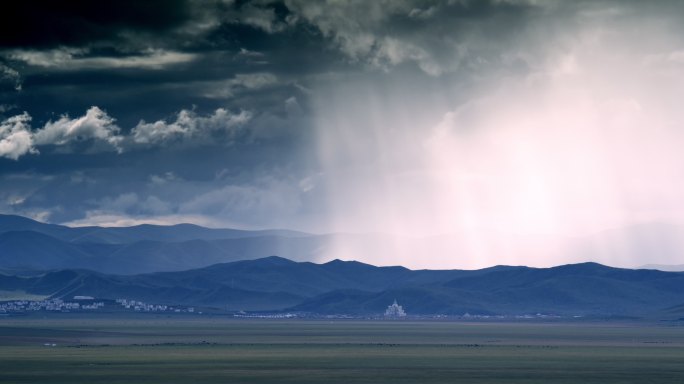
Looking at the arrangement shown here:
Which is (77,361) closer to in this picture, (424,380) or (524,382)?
(424,380)

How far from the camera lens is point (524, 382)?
124m

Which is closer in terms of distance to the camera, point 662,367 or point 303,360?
point 662,367

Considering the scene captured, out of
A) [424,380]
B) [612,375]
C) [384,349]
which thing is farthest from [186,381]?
[384,349]

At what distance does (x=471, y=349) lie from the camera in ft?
634

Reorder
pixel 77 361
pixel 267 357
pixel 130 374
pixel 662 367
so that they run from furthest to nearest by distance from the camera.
A: pixel 267 357
pixel 77 361
pixel 662 367
pixel 130 374

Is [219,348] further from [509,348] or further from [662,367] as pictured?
[662,367]

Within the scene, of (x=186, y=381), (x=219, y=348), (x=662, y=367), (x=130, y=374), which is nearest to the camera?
(x=186, y=381)

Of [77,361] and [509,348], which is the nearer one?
[77,361]

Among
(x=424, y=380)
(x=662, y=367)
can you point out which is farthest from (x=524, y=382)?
(x=662, y=367)

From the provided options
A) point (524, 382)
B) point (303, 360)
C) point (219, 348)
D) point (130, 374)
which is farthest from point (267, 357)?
point (524, 382)

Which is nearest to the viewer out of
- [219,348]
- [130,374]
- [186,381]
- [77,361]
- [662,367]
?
[186,381]

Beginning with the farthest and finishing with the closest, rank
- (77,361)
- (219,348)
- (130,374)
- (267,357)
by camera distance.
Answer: (219,348) → (267,357) → (77,361) → (130,374)

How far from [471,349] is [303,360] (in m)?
41.1

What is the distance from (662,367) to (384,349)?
55.7 metres
